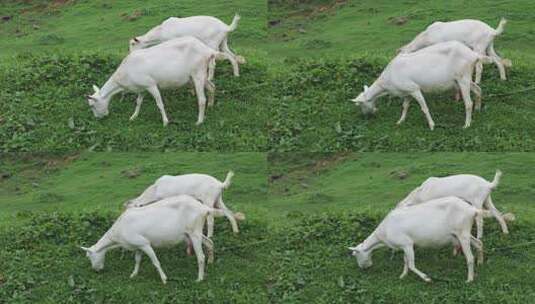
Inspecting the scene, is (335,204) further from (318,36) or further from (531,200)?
(318,36)

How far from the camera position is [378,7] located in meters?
28.5

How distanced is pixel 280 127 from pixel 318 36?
17.6 ft

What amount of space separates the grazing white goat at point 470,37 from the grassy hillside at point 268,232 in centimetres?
204

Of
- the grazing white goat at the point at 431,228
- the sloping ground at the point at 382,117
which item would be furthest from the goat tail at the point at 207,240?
the sloping ground at the point at 382,117

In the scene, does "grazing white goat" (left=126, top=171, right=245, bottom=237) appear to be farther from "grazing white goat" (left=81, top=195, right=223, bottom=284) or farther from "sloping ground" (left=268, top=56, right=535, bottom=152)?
"sloping ground" (left=268, top=56, right=535, bottom=152)

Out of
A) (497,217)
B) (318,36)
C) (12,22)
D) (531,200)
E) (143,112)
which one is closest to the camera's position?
(497,217)

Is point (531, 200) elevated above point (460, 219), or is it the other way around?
point (460, 219)

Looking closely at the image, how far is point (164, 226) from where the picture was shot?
58.6 ft

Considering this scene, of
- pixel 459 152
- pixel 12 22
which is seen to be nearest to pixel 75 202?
pixel 459 152

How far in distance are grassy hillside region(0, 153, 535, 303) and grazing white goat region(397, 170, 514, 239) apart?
1.31ft

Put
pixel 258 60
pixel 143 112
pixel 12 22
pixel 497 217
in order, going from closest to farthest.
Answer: pixel 497 217
pixel 143 112
pixel 258 60
pixel 12 22

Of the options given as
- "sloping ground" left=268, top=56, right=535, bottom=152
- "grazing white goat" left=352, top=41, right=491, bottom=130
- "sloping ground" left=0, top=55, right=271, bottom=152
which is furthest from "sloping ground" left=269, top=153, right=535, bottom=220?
"sloping ground" left=0, top=55, right=271, bottom=152

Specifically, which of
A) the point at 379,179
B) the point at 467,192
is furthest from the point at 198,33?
the point at 467,192

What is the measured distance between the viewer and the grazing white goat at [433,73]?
20.3m
